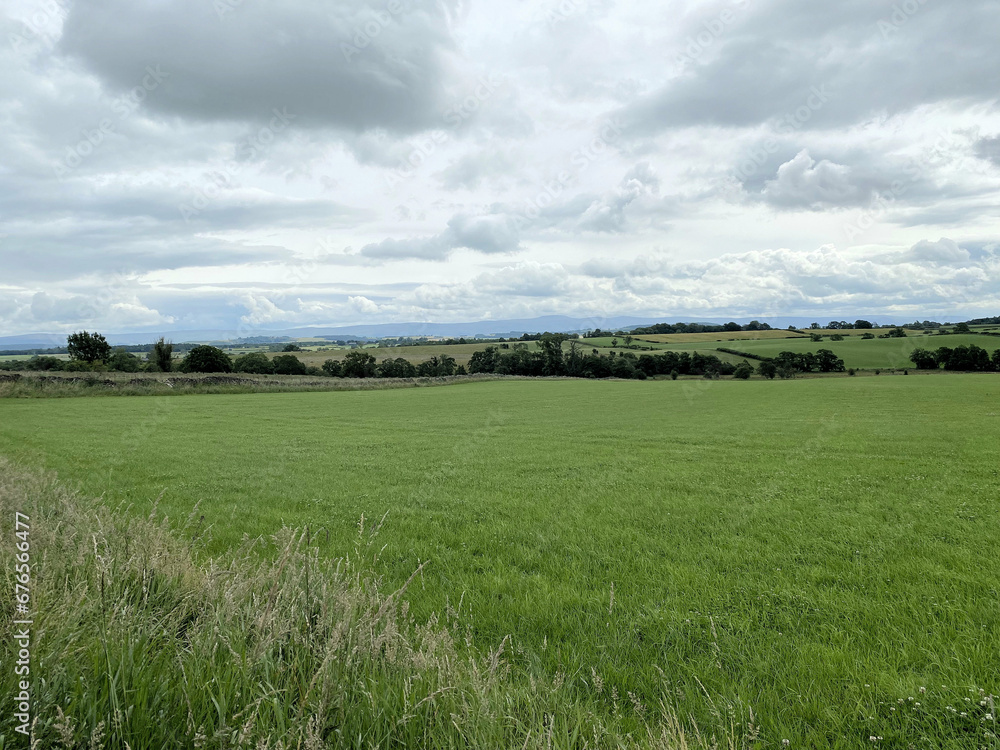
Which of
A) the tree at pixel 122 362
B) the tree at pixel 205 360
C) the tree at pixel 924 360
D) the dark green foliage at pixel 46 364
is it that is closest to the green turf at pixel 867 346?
the tree at pixel 924 360

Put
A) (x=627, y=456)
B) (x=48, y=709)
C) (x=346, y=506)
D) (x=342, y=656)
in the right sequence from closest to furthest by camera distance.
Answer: (x=48, y=709) → (x=342, y=656) → (x=346, y=506) → (x=627, y=456)

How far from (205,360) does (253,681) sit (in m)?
115

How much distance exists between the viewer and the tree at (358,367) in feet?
366

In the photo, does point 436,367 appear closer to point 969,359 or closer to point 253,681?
point 969,359

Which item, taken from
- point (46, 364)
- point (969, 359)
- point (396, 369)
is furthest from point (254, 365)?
point (969, 359)

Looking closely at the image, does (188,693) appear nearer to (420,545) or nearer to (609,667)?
(609,667)

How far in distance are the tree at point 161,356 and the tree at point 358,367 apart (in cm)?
3339

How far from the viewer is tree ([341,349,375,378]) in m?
112

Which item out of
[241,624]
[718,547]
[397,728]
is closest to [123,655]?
[241,624]

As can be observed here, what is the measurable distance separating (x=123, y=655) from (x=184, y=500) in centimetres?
1000

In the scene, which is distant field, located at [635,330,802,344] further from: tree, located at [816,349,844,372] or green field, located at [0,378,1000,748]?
green field, located at [0,378,1000,748]

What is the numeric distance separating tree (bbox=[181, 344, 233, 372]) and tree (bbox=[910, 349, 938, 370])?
141m

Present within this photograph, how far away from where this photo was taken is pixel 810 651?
4645 mm

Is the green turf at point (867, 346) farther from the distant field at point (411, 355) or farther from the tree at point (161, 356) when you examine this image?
the tree at point (161, 356)
